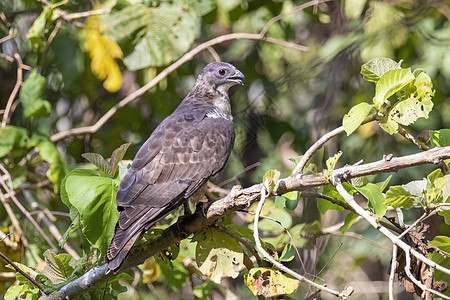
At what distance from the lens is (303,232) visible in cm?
343

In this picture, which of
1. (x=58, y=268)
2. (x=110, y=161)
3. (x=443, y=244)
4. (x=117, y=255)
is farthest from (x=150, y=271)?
(x=443, y=244)

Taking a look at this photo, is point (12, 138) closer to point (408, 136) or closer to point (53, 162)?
point (53, 162)

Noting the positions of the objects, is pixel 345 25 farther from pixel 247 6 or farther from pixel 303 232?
pixel 303 232

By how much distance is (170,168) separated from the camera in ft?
9.96

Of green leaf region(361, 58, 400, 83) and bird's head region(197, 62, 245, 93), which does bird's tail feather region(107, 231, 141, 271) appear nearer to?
green leaf region(361, 58, 400, 83)

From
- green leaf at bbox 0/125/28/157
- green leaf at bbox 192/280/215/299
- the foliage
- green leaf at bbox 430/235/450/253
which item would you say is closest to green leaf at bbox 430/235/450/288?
Result: green leaf at bbox 430/235/450/253

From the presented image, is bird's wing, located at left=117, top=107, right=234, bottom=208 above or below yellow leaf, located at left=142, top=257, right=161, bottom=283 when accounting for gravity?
above

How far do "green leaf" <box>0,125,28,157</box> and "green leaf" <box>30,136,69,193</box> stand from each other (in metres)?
0.11

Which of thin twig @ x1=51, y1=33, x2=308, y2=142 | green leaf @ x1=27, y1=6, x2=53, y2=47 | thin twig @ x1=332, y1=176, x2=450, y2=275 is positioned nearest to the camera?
thin twig @ x1=332, y1=176, x2=450, y2=275

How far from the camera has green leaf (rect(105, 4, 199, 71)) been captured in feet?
13.4

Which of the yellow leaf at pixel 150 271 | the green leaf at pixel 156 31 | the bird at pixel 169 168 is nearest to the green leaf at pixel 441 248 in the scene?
the bird at pixel 169 168

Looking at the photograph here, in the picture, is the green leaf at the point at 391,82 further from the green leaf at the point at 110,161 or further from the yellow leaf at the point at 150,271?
the yellow leaf at the point at 150,271

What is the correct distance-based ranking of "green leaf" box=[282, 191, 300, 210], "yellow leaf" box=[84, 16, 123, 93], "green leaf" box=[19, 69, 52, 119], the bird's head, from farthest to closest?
1. "yellow leaf" box=[84, 16, 123, 93]
2. the bird's head
3. "green leaf" box=[19, 69, 52, 119]
4. "green leaf" box=[282, 191, 300, 210]

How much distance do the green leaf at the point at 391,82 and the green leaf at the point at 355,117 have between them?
0.06 metres
